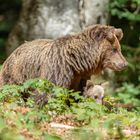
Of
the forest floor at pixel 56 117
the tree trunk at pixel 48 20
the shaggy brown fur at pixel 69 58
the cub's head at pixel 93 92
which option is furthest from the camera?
the tree trunk at pixel 48 20

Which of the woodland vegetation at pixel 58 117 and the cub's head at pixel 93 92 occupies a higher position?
the woodland vegetation at pixel 58 117

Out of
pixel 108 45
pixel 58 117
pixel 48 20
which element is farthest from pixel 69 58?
pixel 48 20

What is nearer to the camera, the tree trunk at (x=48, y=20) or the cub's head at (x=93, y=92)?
the cub's head at (x=93, y=92)

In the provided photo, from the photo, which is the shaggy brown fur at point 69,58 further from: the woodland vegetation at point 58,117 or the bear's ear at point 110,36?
the woodland vegetation at point 58,117

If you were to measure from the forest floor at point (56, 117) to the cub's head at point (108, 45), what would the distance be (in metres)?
0.98

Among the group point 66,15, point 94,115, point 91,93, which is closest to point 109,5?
point 66,15

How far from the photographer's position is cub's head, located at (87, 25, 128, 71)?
10.6 meters

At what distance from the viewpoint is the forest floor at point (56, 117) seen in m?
7.56

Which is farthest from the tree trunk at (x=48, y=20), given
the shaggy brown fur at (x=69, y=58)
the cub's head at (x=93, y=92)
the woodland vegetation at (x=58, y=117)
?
the shaggy brown fur at (x=69, y=58)

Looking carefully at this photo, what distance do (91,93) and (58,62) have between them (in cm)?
100

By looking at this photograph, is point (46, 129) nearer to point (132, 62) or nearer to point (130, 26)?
point (132, 62)

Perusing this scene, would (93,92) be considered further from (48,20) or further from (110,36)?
(48,20)

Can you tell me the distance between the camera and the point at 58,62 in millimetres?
10336

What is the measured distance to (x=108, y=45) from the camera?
1070 centimetres
